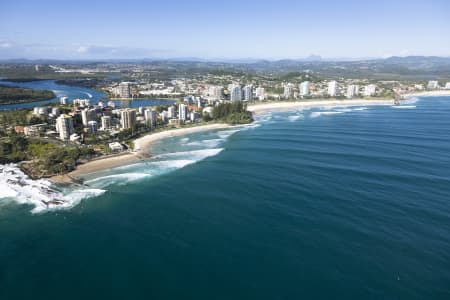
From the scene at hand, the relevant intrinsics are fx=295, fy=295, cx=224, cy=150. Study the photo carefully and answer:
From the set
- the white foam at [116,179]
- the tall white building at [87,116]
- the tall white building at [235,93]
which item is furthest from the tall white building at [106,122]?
the tall white building at [235,93]

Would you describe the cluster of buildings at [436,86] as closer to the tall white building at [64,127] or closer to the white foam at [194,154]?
the white foam at [194,154]

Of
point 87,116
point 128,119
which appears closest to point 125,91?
point 87,116

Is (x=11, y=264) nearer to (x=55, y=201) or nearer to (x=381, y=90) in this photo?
(x=55, y=201)

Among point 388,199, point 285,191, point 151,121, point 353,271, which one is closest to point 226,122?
point 151,121

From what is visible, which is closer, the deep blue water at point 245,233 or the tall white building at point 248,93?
the deep blue water at point 245,233

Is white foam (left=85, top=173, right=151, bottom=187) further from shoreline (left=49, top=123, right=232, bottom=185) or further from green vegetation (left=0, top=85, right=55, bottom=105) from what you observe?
green vegetation (left=0, top=85, right=55, bottom=105)
